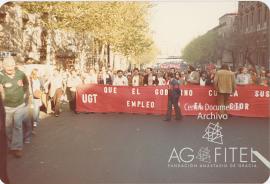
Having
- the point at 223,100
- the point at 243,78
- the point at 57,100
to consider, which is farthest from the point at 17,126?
the point at 243,78

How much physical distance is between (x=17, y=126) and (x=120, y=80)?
3.65 feet

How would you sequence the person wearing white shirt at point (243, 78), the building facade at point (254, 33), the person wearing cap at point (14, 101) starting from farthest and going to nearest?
the person wearing white shirt at point (243, 78) < the person wearing cap at point (14, 101) < the building facade at point (254, 33)

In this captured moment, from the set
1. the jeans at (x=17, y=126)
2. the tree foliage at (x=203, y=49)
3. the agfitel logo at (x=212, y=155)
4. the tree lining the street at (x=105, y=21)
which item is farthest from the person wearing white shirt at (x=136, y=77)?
the jeans at (x=17, y=126)

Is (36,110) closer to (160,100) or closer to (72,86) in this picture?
(72,86)

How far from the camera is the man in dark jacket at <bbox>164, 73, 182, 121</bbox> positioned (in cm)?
536

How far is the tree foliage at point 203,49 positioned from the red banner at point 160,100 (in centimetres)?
28

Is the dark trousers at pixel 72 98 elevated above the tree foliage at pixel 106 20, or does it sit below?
below

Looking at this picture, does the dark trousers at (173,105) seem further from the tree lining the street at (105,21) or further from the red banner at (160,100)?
the tree lining the street at (105,21)

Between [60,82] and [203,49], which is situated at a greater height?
[203,49]

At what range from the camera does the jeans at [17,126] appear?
528 cm

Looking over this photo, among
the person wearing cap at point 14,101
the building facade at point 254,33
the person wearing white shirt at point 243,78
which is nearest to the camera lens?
the building facade at point 254,33

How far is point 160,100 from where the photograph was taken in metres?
5.50

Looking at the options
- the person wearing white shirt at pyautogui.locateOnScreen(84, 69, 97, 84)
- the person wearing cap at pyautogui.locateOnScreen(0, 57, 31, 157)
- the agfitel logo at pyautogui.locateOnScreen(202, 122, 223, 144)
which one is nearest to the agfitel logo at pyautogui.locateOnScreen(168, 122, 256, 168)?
the agfitel logo at pyautogui.locateOnScreen(202, 122, 223, 144)

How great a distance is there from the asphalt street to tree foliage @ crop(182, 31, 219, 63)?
1.91ft
